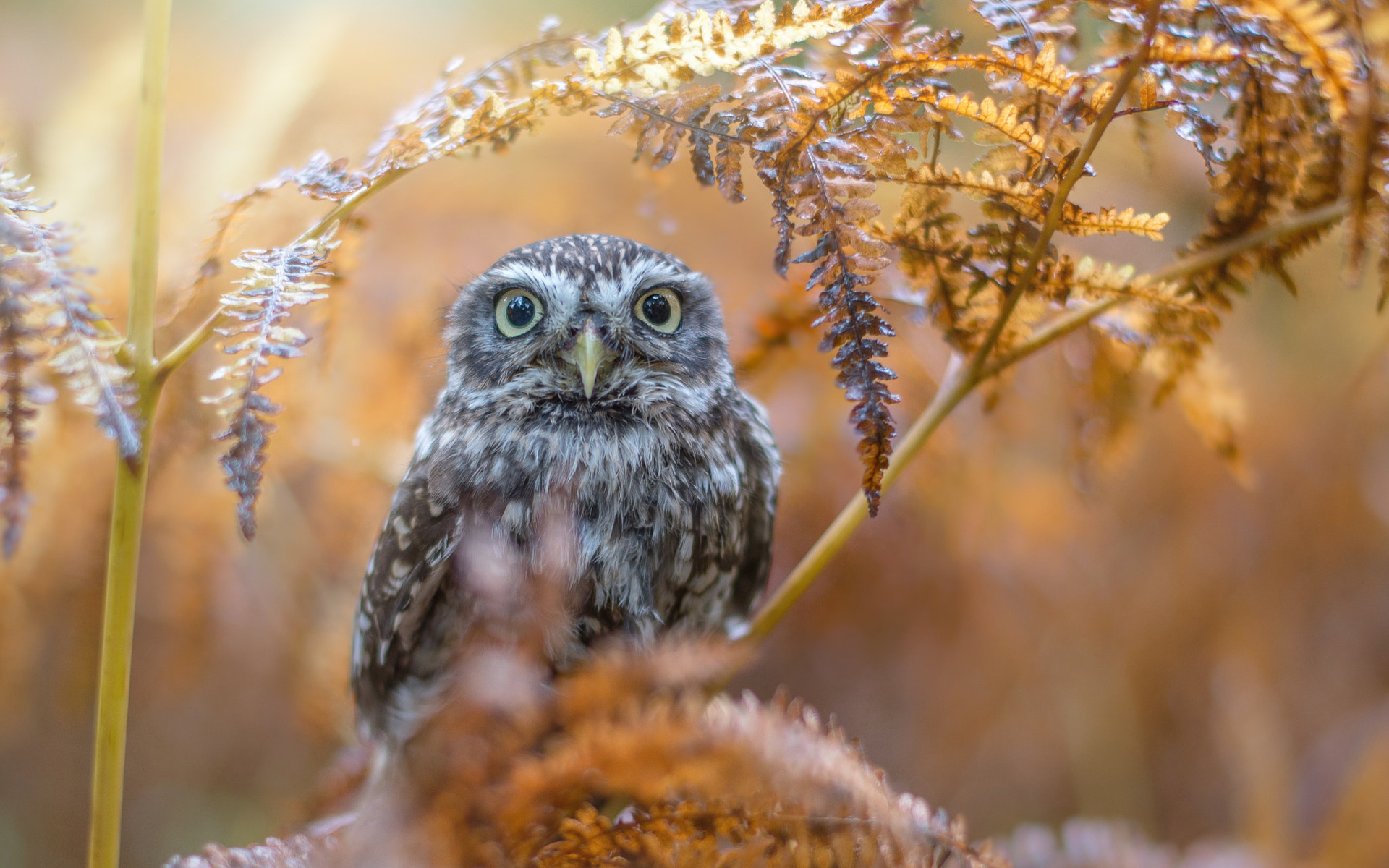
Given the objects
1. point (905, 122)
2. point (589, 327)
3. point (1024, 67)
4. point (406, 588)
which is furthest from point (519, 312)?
point (1024, 67)

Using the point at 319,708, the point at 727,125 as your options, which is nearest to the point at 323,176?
the point at 727,125

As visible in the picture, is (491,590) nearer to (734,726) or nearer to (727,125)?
(734,726)

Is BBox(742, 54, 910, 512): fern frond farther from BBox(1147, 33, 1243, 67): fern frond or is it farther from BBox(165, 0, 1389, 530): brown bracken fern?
BBox(1147, 33, 1243, 67): fern frond

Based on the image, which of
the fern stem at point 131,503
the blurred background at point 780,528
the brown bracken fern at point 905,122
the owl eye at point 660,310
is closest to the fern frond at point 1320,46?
the brown bracken fern at point 905,122

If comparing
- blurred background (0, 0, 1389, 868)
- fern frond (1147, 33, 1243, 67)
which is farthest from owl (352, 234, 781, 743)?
fern frond (1147, 33, 1243, 67)

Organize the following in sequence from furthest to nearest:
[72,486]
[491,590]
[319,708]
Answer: [319,708] < [72,486] < [491,590]

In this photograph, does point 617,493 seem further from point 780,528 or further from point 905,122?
point 780,528

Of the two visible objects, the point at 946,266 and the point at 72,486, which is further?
the point at 72,486
